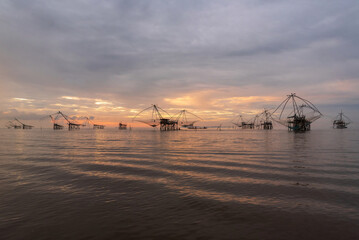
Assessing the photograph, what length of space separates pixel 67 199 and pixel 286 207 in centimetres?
914

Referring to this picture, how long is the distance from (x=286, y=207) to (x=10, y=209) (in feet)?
35.0

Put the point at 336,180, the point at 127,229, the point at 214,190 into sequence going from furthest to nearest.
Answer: the point at 336,180
the point at 214,190
the point at 127,229

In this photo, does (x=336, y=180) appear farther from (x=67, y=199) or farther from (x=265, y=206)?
(x=67, y=199)

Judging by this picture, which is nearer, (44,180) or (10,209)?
(10,209)

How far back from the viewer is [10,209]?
327 inches

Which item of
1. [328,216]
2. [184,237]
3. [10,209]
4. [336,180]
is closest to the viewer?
[184,237]

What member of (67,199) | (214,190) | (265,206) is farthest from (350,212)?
(67,199)

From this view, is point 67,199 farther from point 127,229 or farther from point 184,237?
Answer: point 184,237

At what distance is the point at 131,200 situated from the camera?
9.24 m

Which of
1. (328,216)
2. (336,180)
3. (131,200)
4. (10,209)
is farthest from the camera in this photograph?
(336,180)

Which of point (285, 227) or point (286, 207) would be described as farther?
point (286, 207)

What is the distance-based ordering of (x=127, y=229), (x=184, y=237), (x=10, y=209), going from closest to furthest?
(x=184, y=237) → (x=127, y=229) → (x=10, y=209)

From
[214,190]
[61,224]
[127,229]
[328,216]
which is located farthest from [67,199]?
[328,216]

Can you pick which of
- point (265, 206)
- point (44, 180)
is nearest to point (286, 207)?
point (265, 206)
